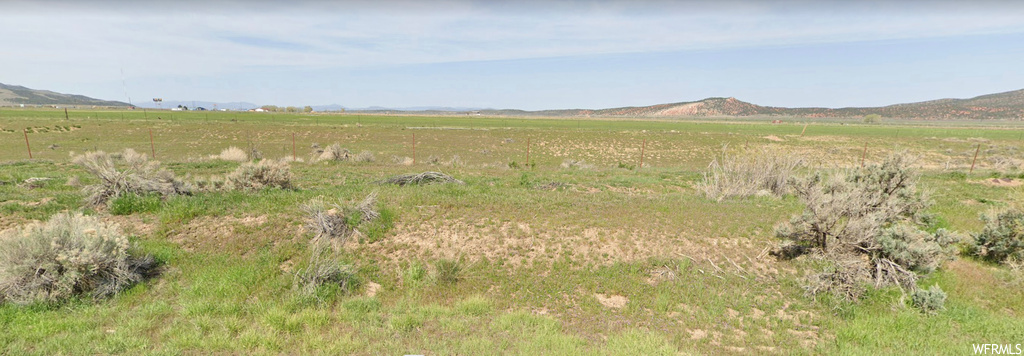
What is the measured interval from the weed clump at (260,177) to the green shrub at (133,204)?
1669 millimetres

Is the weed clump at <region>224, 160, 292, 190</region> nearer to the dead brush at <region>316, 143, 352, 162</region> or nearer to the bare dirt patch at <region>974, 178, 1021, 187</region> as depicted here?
the dead brush at <region>316, 143, 352, 162</region>

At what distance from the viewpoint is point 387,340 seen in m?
4.14

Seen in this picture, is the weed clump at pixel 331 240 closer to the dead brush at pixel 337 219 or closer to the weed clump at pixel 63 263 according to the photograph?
the dead brush at pixel 337 219

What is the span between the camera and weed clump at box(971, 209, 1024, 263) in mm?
6051

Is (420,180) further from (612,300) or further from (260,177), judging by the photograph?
(612,300)

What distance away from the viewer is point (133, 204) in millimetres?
6969

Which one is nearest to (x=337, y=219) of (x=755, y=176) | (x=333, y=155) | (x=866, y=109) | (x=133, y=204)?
(x=133, y=204)

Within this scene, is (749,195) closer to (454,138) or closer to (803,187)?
(803,187)

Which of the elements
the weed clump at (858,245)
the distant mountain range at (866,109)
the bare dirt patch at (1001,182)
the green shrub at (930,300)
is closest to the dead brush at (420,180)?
the weed clump at (858,245)

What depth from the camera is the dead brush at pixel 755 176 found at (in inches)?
379

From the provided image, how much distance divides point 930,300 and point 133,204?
1209 centimetres

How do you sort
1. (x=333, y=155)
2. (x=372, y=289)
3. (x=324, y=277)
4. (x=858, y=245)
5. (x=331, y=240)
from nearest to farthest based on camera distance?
(x=324, y=277), (x=372, y=289), (x=858, y=245), (x=331, y=240), (x=333, y=155)

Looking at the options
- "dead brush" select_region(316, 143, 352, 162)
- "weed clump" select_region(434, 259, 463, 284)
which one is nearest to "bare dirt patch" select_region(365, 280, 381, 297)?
"weed clump" select_region(434, 259, 463, 284)

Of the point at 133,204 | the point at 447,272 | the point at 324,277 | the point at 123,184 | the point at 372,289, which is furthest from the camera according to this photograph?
the point at 123,184
